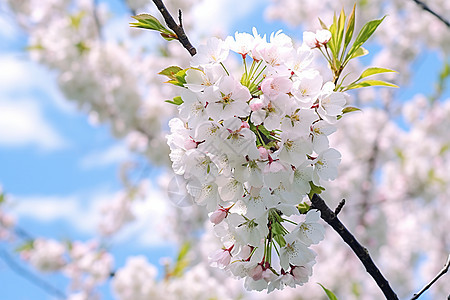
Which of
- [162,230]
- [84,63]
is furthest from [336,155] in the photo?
[162,230]

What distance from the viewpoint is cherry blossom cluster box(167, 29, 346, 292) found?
2.85ft

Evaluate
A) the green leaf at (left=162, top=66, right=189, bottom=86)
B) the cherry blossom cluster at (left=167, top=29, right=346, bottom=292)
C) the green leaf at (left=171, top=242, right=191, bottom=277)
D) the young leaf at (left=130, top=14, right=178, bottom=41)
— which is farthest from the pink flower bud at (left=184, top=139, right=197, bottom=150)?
the green leaf at (left=171, top=242, right=191, bottom=277)

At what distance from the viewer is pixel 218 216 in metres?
0.96

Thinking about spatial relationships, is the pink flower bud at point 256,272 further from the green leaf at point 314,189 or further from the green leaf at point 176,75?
the green leaf at point 176,75

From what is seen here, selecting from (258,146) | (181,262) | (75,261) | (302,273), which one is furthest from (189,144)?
(75,261)

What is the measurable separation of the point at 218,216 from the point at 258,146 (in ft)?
0.57

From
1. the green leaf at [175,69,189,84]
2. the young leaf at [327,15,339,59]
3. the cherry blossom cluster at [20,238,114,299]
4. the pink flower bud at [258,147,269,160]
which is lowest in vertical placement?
the pink flower bud at [258,147,269,160]

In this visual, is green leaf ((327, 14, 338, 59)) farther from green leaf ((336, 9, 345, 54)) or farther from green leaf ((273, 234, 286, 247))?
green leaf ((273, 234, 286, 247))

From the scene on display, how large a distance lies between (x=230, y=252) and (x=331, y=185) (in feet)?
16.4

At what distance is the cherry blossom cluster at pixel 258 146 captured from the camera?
0.87 meters

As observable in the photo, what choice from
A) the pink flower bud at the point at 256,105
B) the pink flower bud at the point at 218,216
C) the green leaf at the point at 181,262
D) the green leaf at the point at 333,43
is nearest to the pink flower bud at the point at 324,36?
the green leaf at the point at 333,43

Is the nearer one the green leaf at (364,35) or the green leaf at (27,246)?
the green leaf at (364,35)

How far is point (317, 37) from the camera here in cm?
108

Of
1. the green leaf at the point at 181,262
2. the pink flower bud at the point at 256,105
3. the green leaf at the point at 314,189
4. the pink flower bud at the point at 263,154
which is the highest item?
the green leaf at the point at 181,262
